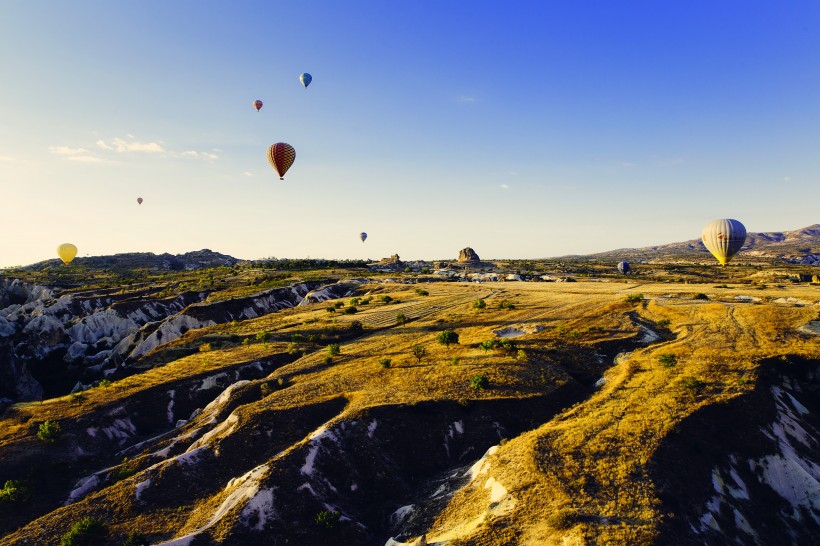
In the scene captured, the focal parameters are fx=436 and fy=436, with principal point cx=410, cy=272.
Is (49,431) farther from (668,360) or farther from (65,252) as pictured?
(65,252)

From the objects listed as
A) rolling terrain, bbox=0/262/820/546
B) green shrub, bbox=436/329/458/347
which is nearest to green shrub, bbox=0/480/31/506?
rolling terrain, bbox=0/262/820/546

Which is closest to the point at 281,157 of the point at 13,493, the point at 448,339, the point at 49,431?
the point at 448,339

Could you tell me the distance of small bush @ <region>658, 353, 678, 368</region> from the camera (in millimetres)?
38062

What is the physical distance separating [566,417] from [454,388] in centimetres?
875

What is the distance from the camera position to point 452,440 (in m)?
30.8

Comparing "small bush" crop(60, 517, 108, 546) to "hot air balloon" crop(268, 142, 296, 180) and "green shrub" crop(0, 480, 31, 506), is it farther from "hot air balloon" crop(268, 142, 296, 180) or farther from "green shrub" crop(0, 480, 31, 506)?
"hot air balloon" crop(268, 142, 296, 180)

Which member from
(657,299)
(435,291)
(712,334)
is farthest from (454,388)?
(435,291)

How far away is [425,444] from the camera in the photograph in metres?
30.3

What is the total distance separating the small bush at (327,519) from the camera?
76.1ft

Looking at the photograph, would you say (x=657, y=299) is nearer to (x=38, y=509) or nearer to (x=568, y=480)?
(x=568, y=480)

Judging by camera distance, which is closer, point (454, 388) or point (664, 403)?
point (664, 403)

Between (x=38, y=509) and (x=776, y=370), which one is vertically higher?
(x=776, y=370)

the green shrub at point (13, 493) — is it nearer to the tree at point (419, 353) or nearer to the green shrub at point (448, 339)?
the tree at point (419, 353)

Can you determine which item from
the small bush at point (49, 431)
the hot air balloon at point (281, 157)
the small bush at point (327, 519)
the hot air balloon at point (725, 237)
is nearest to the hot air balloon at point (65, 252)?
the hot air balloon at point (281, 157)
